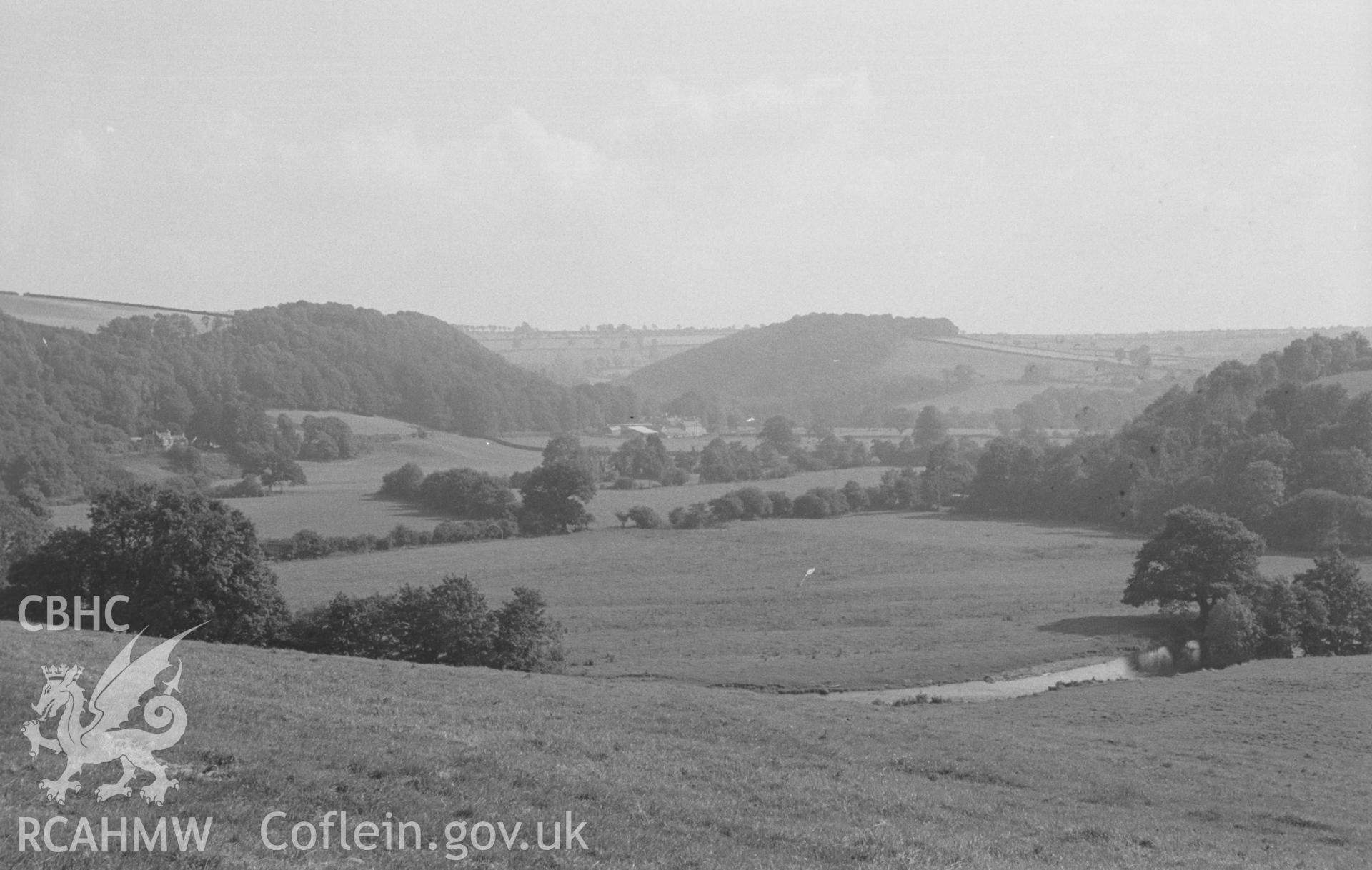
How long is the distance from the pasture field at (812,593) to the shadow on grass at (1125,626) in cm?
16

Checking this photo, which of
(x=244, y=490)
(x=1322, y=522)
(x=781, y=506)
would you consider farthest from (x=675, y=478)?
(x=1322, y=522)

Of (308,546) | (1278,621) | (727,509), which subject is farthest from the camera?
(727,509)

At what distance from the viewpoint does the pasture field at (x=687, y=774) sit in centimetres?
1373

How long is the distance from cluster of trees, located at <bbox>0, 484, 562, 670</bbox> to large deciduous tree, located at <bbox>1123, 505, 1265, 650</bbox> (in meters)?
32.4

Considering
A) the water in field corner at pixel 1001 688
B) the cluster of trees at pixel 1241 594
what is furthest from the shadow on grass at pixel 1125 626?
the water in field corner at pixel 1001 688

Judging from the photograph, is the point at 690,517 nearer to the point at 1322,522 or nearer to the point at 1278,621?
the point at 1322,522

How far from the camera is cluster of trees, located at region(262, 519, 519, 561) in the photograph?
78188 mm

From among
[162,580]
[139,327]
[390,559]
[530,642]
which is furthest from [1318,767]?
[139,327]

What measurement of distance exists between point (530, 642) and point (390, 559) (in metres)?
37.6

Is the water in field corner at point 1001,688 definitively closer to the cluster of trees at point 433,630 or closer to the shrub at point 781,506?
the cluster of trees at point 433,630

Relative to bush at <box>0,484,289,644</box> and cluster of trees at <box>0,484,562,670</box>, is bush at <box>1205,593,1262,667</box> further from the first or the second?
bush at <box>0,484,289,644</box>

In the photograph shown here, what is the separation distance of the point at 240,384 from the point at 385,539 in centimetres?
6132

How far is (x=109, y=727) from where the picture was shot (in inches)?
616

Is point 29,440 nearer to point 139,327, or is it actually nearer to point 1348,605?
point 139,327
